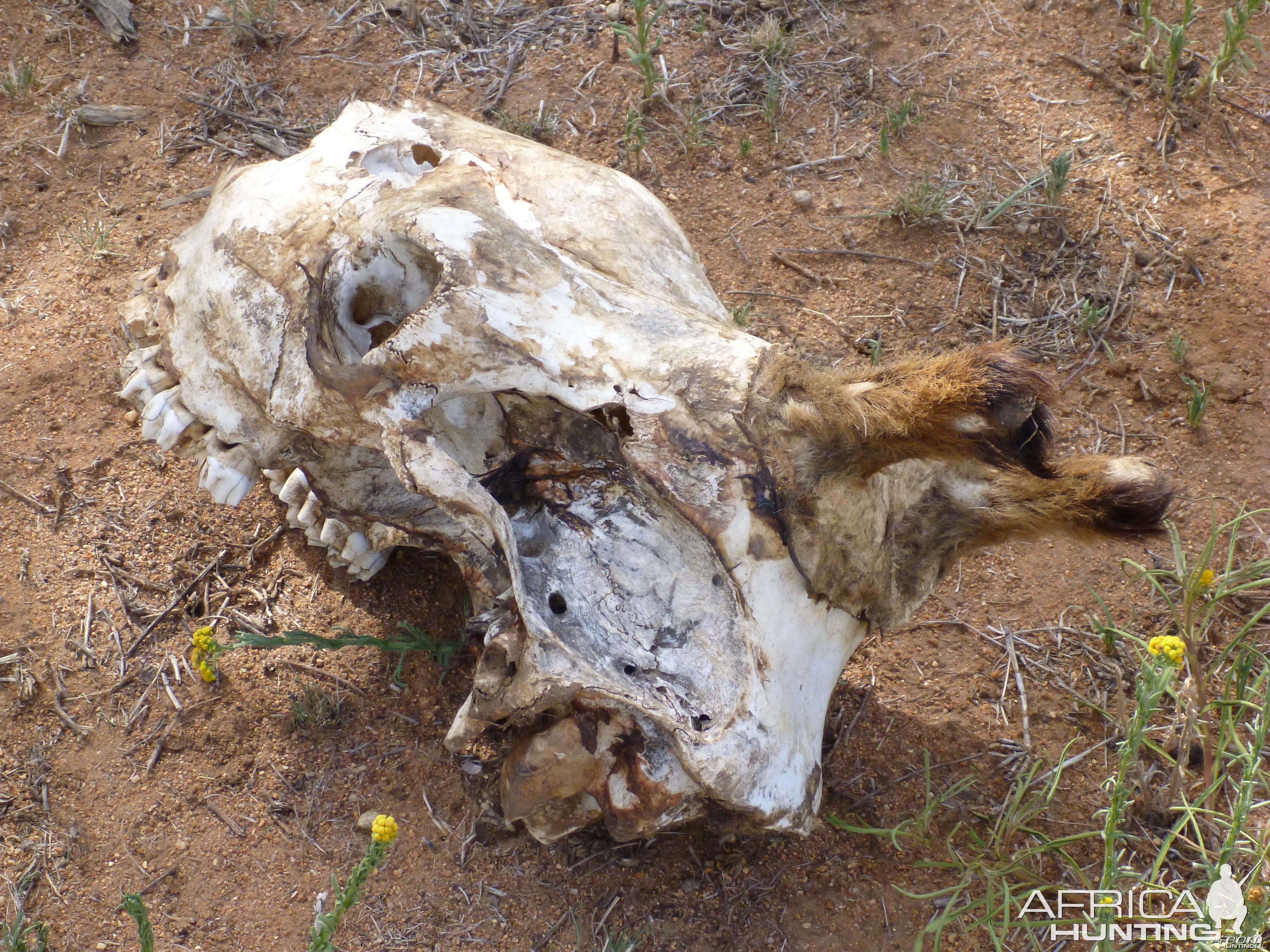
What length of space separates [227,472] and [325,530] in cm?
29

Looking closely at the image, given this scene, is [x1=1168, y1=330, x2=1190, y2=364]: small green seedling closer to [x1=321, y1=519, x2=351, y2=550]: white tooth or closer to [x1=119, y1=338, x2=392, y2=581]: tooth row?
[x1=119, y1=338, x2=392, y2=581]: tooth row

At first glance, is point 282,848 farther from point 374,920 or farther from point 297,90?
point 297,90

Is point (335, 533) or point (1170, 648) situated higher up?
point (1170, 648)

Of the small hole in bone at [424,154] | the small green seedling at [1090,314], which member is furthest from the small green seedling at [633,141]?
the small green seedling at [1090,314]

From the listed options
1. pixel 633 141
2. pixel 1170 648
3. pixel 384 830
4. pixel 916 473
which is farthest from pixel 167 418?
pixel 1170 648

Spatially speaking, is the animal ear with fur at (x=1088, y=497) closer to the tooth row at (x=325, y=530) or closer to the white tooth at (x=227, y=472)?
the tooth row at (x=325, y=530)

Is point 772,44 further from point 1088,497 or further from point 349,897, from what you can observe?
point 349,897

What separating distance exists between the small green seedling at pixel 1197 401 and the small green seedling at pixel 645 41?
2.15 m

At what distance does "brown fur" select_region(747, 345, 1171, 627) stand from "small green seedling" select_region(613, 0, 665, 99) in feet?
6.78

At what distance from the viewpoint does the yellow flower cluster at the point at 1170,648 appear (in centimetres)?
178

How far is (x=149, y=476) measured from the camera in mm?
3369

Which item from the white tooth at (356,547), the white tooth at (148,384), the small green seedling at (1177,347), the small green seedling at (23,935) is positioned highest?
the small green seedling at (1177,347)

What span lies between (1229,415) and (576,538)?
217 centimetres

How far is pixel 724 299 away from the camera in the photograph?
370cm
